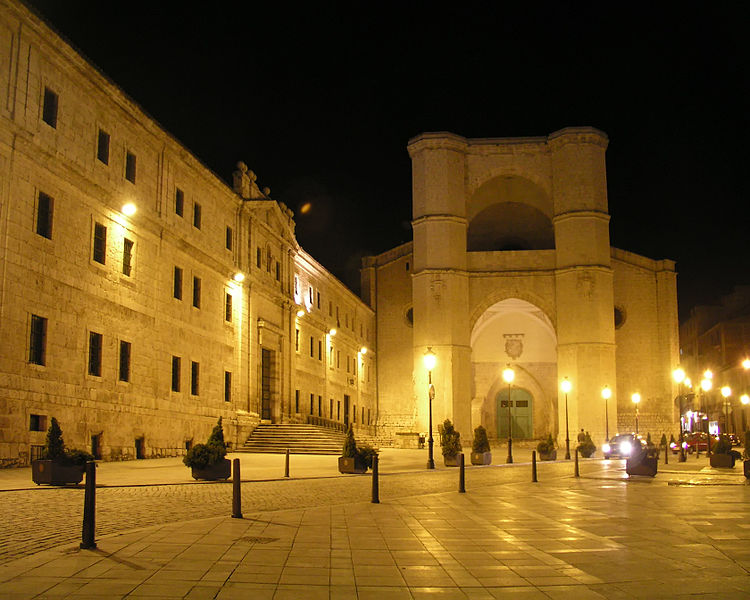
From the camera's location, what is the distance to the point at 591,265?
5175cm

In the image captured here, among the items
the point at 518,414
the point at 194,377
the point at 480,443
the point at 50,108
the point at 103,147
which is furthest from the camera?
the point at 518,414

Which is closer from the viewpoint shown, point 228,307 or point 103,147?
point 103,147

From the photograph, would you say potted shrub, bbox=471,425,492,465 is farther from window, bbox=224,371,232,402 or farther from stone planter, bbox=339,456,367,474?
window, bbox=224,371,232,402

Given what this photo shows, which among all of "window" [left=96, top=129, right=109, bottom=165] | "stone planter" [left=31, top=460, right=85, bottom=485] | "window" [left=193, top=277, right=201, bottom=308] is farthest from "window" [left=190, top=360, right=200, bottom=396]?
"stone planter" [left=31, top=460, right=85, bottom=485]

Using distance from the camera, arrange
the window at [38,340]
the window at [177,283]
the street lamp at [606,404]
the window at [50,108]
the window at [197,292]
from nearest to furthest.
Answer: the window at [38,340]
the window at [50,108]
the window at [177,283]
the window at [197,292]
the street lamp at [606,404]

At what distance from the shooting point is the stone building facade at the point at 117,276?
20453 mm

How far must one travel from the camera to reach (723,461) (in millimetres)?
27281

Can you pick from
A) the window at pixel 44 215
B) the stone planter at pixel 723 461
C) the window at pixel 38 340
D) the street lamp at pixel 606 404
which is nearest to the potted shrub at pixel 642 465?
the stone planter at pixel 723 461

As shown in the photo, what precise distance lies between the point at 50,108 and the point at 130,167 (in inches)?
196

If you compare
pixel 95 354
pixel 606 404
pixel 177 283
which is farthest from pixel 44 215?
pixel 606 404

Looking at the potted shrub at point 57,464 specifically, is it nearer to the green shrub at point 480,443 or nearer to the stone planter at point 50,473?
the stone planter at point 50,473

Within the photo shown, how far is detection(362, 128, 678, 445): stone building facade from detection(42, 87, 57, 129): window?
A: 3236 cm

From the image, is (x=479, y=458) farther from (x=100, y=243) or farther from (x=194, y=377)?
(x=100, y=243)

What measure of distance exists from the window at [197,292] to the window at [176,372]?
2.89 metres
